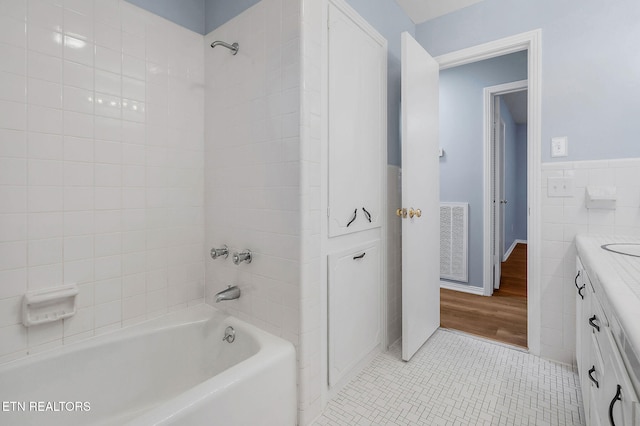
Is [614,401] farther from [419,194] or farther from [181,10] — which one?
[181,10]

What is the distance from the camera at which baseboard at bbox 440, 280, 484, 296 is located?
325 centimetres

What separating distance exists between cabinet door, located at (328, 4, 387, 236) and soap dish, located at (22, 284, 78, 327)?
122cm

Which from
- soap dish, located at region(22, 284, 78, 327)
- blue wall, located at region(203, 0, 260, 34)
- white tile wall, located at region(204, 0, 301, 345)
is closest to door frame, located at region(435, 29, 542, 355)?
white tile wall, located at region(204, 0, 301, 345)

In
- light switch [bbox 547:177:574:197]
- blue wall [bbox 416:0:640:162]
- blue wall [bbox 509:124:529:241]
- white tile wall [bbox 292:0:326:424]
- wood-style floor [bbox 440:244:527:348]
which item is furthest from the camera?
blue wall [bbox 509:124:529:241]

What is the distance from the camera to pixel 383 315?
6.87 feet

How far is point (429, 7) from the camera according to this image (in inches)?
88.3

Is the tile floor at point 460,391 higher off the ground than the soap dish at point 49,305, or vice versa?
the soap dish at point 49,305

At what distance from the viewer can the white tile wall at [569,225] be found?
5.59 feet

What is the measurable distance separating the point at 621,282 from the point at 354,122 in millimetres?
1333

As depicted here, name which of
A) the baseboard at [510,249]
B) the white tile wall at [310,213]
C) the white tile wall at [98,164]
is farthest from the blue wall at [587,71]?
the baseboard at [510,249]

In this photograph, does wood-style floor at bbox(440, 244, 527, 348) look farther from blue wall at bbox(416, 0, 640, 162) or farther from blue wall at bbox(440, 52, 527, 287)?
blue wall at bbox(416, 0, 640, 162)

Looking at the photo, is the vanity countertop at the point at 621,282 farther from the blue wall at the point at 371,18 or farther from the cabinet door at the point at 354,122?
the blue wall at the point at 371,18

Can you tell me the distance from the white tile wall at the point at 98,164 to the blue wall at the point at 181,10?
45 millimetres

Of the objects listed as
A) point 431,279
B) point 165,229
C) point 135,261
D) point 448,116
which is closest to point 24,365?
point 135,261
